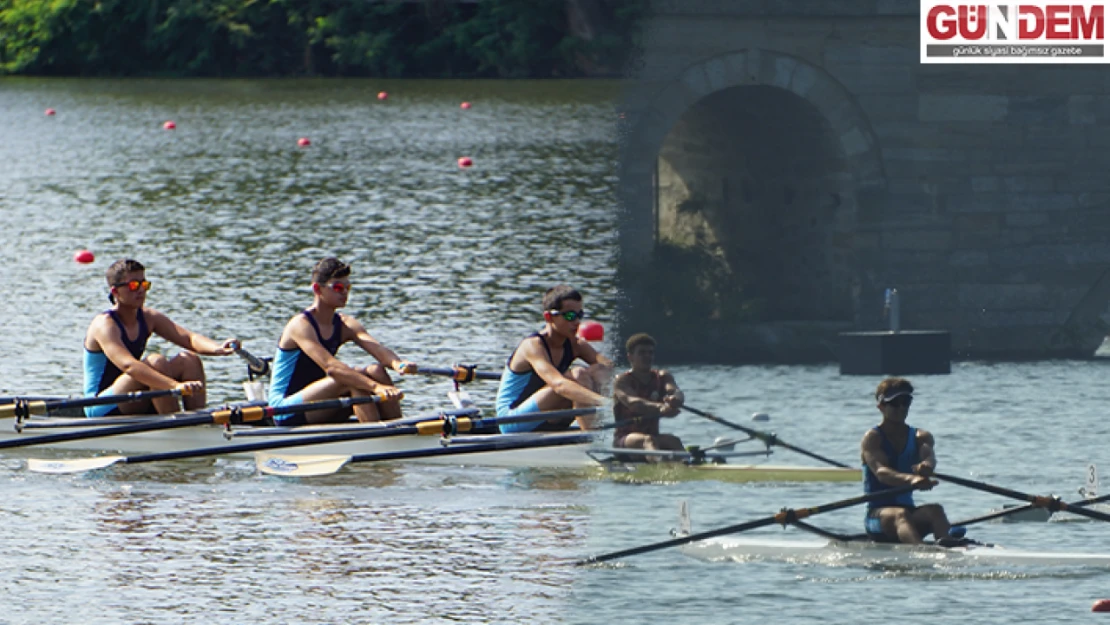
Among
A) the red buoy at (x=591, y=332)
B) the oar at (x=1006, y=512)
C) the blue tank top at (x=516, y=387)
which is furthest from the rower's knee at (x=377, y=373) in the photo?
the red buoy at (x=591, y=332)

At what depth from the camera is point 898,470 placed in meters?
12.0

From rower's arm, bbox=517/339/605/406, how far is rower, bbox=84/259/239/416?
2431 mm

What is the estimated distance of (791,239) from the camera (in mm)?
13445

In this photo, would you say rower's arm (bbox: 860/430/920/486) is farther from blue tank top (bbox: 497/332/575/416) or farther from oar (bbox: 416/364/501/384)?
oar (bbox: 416/364/501/384)

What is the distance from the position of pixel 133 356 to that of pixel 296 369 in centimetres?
126

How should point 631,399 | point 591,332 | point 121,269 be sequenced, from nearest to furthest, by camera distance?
point 631,399, point 121,269, point 591,332

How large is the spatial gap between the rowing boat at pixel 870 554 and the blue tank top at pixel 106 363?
4.95 metres

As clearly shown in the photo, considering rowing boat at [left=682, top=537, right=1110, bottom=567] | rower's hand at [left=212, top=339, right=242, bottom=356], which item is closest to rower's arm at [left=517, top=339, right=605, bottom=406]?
rowing boat at [left=682, top=537, right=1110, bottom=567]

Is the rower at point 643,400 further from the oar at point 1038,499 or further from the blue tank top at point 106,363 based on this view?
the blue tank top at point 106,363

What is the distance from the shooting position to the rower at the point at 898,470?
11844 mm

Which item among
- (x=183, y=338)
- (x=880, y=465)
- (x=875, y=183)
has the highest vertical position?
(x=875, y=183)

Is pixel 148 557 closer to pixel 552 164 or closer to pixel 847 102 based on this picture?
pixel 847 102

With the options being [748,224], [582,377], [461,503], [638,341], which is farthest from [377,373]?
[638,341]

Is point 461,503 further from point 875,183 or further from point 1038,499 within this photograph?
point 1038,499
